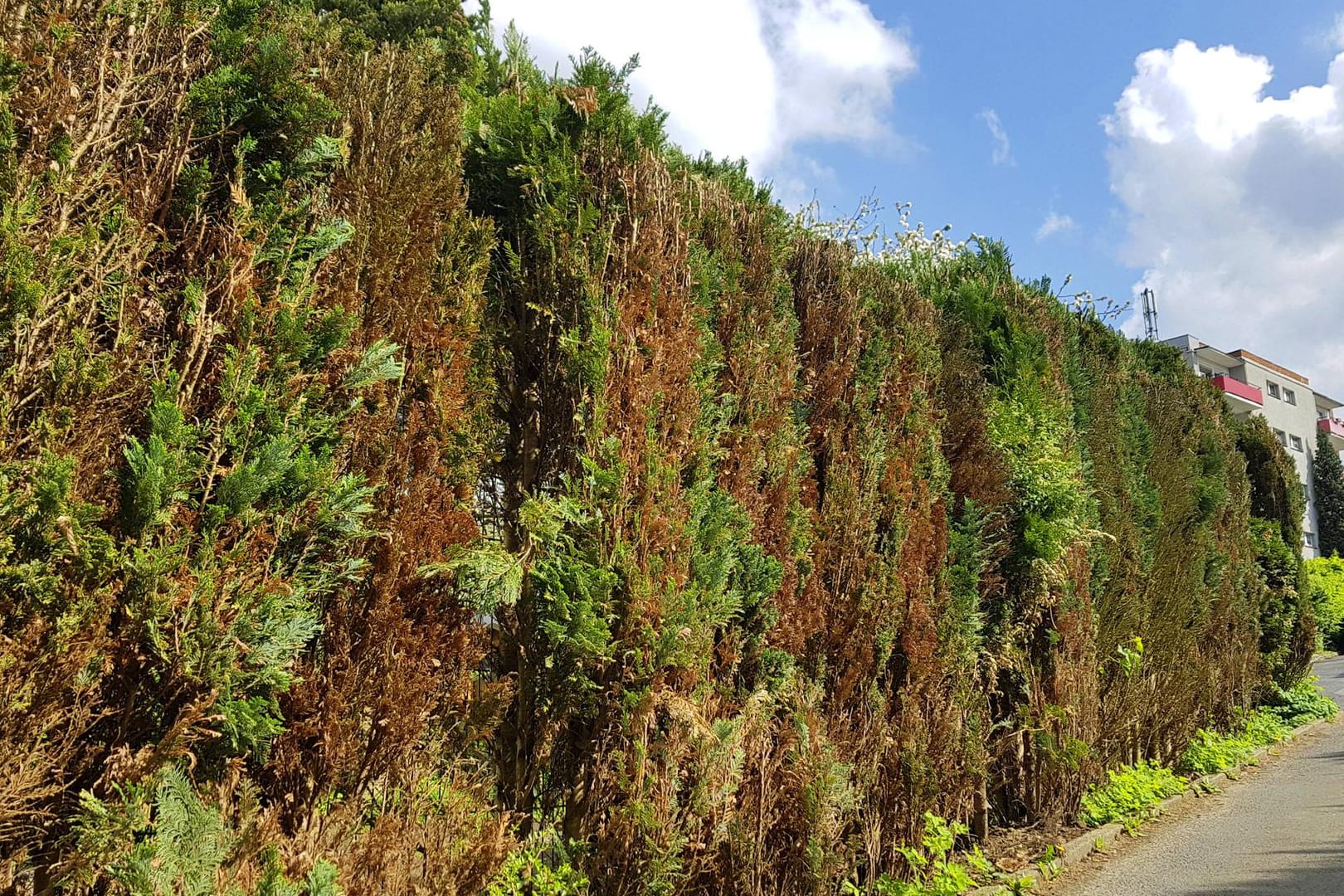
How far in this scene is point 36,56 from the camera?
7.61 ft

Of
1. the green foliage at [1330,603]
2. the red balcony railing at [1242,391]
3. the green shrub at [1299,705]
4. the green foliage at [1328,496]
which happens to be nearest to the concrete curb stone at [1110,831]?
the green shrub at [1299,705]

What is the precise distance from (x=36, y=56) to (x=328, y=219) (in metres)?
0.85

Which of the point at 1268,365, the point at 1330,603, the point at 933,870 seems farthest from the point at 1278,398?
the point at 933,870

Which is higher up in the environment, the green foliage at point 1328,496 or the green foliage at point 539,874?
the green foliage at point 1328,496

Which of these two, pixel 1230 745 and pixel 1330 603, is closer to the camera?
pixel 1230 745

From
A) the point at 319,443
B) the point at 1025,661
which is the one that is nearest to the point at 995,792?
the point at 1025,661

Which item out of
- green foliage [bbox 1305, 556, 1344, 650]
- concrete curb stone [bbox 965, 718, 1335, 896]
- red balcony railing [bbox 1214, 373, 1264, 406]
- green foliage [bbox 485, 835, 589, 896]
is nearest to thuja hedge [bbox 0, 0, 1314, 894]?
green foliage [bbox 485, 835, 589, 896]

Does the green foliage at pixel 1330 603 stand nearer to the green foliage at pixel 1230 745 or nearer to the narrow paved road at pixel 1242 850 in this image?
the green foliage at pixel 1230 745

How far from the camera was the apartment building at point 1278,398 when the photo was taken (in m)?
48.9

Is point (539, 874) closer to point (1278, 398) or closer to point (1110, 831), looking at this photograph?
point (1110, 831)

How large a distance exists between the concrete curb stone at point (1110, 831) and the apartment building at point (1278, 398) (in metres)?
44.0

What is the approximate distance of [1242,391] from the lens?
47.7m

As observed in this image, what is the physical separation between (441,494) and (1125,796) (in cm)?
711

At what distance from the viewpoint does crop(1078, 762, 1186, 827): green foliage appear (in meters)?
7.38
